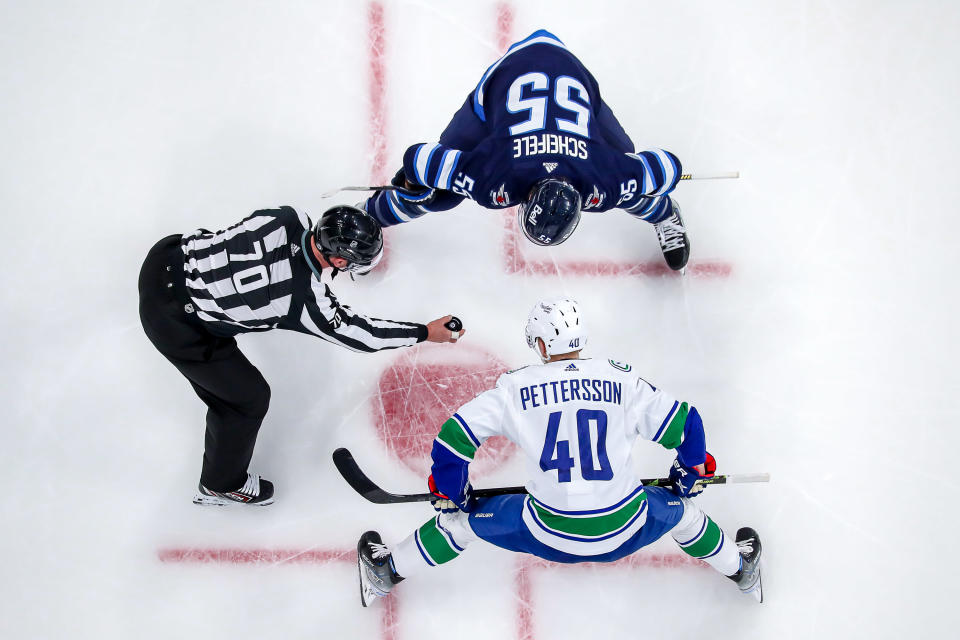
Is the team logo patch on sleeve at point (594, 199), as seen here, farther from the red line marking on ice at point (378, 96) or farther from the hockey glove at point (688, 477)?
the red line marking on ice at point (378, 96)

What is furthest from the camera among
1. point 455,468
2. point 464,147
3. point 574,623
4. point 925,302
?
point 925,302

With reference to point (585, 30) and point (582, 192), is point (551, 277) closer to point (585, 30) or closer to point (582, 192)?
point (582, 192)

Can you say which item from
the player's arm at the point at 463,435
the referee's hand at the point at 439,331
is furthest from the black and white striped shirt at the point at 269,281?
the player's arm at the point at 463,435

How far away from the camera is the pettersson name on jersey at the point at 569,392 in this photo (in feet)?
7.25

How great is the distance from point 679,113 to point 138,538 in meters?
3.60

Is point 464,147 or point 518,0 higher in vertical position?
point 518,0

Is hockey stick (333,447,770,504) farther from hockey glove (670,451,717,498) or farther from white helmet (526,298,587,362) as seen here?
white helmet (526,298,587,362)

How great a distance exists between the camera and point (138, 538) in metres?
3.06

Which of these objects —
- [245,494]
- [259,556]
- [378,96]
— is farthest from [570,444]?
[378,96]

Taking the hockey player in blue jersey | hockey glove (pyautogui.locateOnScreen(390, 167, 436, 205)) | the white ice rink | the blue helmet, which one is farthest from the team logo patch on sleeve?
the white ice rink

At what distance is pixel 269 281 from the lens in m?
2.21

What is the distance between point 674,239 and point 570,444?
133cm

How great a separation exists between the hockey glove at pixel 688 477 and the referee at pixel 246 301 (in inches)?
43.9

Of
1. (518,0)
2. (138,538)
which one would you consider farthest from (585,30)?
(138,538)
